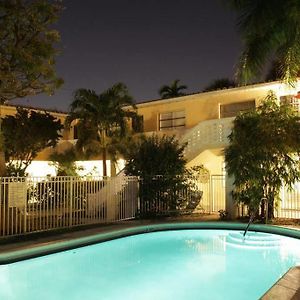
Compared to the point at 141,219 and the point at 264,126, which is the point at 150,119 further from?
the point at 264,126

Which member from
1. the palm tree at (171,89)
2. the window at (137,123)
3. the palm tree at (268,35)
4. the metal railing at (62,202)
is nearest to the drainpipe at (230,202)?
the metal railing at (62,202)

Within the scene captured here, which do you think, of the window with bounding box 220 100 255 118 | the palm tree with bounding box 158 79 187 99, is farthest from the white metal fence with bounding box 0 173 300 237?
the palm tree with bounding box 158 79 187 99

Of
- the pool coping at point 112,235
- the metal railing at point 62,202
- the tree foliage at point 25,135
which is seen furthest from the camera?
the tree foliage at point 25,135

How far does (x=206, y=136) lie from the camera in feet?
62.6

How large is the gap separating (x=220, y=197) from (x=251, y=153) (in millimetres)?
4441

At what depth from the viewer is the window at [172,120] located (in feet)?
79.4

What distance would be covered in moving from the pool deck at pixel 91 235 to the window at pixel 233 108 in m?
8.36

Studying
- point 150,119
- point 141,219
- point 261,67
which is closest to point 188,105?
point 150,119

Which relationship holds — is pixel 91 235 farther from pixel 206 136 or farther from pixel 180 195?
pixel 206 136

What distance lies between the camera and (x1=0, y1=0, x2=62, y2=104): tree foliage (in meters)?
12.2

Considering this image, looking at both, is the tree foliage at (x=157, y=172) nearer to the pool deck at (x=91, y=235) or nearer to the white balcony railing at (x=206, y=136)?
the white balcony railing at (x=206, y=136)

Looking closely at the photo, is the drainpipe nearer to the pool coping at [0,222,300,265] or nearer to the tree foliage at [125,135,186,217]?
the pool coping at [0,222,300,265]

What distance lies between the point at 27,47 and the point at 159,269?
7.43m

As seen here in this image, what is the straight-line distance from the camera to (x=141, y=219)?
636 inches
